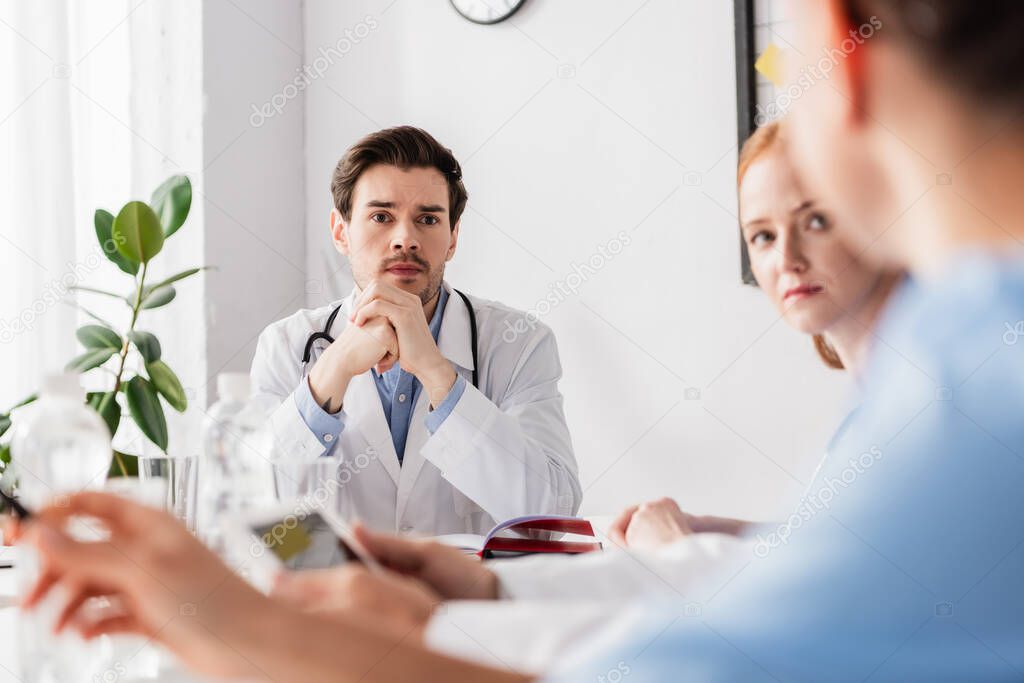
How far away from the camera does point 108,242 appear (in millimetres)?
1927

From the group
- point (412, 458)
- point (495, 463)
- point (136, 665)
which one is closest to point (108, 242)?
point (412, 458)

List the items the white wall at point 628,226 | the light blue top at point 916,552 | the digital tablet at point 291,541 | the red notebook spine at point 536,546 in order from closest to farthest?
the light blue top at point 916,552 → the digital tablet at point 291,541 → the red notebook spine at point 536,546 → the white wall at point 628,226

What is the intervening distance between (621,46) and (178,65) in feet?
4.18

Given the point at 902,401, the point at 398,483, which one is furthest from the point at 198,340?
the point at 902,401

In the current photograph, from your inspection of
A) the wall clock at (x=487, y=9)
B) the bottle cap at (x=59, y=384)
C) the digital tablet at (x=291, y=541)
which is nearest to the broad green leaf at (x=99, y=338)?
the bottle cap at (x=59, y=384)

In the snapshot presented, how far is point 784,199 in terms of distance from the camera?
4.47 ft

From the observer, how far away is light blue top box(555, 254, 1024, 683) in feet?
1.20

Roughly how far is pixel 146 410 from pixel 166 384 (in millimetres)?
69

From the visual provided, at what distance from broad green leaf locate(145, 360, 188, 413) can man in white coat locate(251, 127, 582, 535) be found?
0.19 m

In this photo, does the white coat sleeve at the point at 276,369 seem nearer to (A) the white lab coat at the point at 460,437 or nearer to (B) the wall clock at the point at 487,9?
(A) the white lab coat at the point at 460,437

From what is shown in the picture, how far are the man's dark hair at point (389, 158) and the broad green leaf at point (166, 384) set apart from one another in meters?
0.58

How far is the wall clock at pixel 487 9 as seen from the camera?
9.07 ft

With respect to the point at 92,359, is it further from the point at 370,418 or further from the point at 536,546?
the point at 536,546

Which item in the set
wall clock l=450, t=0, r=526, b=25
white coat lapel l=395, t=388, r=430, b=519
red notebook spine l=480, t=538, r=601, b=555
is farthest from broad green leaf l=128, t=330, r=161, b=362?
wall clock l=450, t=0, r=526, b=25
